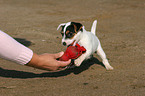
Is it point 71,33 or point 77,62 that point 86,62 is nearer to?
point 77,62

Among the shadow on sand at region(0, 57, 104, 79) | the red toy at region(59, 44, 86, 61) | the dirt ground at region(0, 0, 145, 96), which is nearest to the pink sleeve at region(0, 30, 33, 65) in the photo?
the dirt ground at region(0, 0, 145, 96)

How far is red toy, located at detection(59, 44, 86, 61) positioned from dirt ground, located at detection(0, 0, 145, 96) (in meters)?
0.39

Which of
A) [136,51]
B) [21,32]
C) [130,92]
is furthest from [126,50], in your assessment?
[21,32]

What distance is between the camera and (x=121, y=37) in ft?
23.9

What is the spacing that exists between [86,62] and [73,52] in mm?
1426

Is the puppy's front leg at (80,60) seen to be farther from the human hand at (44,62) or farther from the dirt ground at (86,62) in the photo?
the human hand at (44,62)

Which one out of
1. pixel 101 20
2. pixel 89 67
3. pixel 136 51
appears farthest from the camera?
pixel 101 20

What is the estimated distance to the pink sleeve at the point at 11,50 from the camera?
2168mm

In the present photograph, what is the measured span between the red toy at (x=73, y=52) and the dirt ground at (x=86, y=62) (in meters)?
0.39

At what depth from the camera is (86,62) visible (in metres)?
5.21

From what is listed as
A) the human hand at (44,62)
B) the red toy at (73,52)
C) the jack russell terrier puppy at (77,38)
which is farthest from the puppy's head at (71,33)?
the human hand at (44,62)

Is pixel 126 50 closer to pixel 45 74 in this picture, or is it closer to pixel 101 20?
pixel 45 74

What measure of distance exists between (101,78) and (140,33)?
4.37 m

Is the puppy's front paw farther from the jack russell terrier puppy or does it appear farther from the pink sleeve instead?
the pink sleeve
